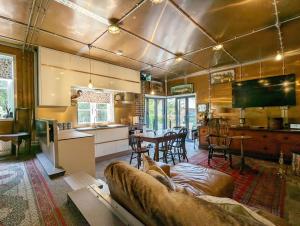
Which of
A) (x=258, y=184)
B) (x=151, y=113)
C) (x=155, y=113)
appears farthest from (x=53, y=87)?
(x=258, y=184)

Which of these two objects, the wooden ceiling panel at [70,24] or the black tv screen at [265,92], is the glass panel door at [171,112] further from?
the wooden ceiling panel at [70,24]

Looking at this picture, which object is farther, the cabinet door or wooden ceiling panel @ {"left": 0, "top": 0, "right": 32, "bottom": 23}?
the cabinet door

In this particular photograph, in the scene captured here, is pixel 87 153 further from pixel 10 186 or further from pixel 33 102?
pixel 33 102

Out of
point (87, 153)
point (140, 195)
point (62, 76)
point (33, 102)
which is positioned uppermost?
point (62, 76)

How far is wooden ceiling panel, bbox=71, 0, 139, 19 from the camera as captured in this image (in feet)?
7.25

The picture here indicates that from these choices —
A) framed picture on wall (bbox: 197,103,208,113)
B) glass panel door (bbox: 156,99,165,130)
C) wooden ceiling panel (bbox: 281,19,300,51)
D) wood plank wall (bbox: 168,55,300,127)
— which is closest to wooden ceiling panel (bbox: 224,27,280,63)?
wooden ceiling panel (bbox: 281,19,300,51)

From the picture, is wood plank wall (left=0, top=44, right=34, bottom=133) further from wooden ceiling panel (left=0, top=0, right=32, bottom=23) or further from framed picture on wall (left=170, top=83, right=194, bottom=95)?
framed picture on wall (left=170, top=83, right=194, bottom=95)

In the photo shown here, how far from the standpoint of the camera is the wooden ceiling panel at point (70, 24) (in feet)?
7.90

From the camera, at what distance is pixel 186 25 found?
2828 millimetres

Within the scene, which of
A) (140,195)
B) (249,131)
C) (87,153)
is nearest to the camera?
(140,195)

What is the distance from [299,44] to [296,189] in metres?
3.44

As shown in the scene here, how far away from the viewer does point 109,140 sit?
4.64 metres

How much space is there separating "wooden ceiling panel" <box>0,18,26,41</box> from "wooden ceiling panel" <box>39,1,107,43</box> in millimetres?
455

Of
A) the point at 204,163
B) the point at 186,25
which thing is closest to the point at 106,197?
the point at 186,25
